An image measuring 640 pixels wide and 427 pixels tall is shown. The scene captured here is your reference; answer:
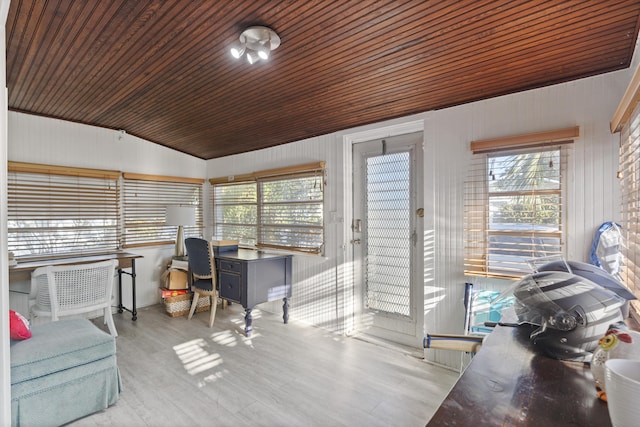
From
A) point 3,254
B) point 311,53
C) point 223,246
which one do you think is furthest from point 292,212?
point 3,254

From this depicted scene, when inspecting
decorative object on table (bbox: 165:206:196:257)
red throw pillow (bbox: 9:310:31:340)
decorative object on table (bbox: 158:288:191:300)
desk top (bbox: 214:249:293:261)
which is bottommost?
decorative object on table (bbox: 158:288:191:300)

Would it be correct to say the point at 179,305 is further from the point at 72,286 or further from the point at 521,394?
the point at 521,394

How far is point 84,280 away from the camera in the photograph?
3037 mm

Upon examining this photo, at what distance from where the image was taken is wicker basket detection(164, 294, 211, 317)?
4.01m

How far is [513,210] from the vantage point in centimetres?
235

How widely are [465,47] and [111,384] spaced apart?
3.02 meters

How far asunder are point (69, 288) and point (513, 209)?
3.65 m

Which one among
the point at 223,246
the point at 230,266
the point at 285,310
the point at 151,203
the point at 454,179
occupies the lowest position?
the point at 285,310

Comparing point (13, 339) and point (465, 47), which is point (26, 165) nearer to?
point (13, 339)

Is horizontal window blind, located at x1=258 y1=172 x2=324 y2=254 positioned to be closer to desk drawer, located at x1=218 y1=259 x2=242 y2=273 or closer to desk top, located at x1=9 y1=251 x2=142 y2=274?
desk drawer, located at x1=218 y1=259 x2=242 y2=273

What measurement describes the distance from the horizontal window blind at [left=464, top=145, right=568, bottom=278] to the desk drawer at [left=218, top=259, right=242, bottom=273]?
7.08 feet

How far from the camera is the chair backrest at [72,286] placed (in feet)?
9.42

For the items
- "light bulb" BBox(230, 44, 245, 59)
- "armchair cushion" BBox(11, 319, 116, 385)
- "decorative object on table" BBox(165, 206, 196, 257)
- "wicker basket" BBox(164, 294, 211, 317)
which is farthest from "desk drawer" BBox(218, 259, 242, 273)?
"light bulb" BBox(230, 44, 245, 59)

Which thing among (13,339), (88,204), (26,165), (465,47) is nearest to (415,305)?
(465,47)
